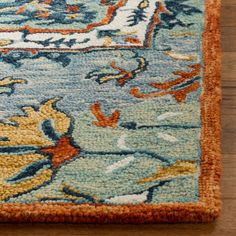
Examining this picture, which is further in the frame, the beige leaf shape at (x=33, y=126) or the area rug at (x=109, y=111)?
the beige leaf shape at (x=33, y=126)

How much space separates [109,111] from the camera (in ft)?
4.16

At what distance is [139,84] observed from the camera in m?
1.35

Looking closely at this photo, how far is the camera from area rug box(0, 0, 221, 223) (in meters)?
1.04

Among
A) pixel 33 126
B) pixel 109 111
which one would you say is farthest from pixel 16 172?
pixel 109 111

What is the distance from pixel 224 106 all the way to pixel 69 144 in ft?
1.13

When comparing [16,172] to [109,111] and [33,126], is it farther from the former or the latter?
[109,111]

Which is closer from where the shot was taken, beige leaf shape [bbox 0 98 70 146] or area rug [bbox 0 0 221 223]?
area rug [bbox 0 0 221 223]

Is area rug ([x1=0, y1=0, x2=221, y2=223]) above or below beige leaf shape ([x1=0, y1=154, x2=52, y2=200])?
above

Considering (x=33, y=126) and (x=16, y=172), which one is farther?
(x=33, y=126)

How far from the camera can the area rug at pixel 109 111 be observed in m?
1.04

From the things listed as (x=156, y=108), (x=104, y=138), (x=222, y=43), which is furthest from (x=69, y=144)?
(x=222, y=43)

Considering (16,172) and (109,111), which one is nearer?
(16,172)

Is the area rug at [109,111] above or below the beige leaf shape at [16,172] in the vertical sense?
above

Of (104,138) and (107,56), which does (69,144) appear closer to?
(104,138)
